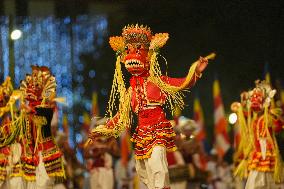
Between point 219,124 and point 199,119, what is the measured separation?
20cm

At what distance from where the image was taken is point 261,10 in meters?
7.16

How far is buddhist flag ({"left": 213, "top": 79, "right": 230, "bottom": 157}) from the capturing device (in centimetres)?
729

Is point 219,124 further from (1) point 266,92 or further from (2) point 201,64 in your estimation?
(2) point 201,64

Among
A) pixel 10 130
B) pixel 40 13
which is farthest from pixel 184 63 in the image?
pixel 10 130

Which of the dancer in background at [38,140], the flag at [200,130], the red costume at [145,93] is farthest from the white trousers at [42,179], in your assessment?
the flag at [200,130]

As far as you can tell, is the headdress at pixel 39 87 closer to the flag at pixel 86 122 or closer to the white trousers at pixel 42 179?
the white trousers at pixel 42 179

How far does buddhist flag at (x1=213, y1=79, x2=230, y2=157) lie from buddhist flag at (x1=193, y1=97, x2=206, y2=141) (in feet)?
0.42

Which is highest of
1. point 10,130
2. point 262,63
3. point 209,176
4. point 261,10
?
point 261,10

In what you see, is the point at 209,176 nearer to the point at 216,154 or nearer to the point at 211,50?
the point at 216,154

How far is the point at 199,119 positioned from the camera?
7.36 meters

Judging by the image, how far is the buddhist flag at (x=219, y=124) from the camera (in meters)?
7.29

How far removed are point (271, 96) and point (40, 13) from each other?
246 centimetres

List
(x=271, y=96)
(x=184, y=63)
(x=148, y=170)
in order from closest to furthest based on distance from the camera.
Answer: (x=148, y=170), (x=271, y=96), (x=184, y=63)

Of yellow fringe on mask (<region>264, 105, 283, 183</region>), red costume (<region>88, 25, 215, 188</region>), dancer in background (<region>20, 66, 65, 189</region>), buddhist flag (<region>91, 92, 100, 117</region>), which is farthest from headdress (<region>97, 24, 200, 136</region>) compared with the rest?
buddhist flag (<region>91, 92, 100, 117</region>)
